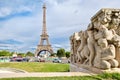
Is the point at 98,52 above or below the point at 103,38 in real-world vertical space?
below

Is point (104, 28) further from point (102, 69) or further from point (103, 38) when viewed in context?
Result: point (102, 69)

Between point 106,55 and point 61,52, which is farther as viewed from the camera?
point 61,52

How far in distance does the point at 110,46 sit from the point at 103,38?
1.17 feet

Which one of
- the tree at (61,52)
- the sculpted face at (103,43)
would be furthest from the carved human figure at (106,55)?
the tree at (61,52)

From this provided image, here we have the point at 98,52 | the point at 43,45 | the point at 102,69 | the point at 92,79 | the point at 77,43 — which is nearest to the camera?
A: the point at 92,79

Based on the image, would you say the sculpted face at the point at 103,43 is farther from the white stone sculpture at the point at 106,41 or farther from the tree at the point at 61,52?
the tree at the point at 61,52

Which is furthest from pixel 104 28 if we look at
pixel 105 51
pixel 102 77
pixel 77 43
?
pixel 77 43

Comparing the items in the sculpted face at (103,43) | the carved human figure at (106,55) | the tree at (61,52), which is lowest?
the carved human figure at (106,55)

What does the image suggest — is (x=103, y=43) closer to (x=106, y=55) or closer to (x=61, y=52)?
(x=106, y=55)

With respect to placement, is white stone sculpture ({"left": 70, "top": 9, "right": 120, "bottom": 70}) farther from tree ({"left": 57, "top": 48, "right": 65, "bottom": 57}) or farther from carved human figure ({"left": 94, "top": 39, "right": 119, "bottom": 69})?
tree ({"left": 57, "top": 48, "right": 65, "bottom": 57})

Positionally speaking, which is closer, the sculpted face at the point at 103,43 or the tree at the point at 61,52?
the sculpted face at the point at 103,43

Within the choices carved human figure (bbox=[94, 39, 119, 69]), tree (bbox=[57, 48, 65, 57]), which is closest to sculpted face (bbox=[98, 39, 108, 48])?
carved human figure (bbox=[94, 39, 119, 69])

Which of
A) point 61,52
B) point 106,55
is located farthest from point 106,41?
point 61,52

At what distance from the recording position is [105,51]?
5938 mm
